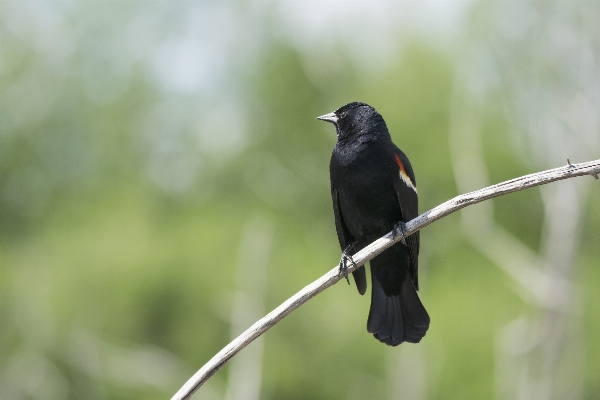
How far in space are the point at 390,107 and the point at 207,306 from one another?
28.5ft

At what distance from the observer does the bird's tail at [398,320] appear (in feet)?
14.4

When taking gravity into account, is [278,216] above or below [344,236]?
above

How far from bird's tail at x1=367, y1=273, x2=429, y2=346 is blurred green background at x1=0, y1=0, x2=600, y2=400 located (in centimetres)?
735

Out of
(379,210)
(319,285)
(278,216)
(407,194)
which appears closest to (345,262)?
(379,210)

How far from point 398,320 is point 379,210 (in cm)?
77

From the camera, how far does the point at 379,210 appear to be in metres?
4.25

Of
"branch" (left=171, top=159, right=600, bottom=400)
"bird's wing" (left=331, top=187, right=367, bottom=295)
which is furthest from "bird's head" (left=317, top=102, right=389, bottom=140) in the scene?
"branch" (left=171, top=159, right=600, bottom=400)

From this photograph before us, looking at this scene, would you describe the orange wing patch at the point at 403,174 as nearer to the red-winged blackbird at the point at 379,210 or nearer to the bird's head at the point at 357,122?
the red-winged blackbird at the point at 379,210

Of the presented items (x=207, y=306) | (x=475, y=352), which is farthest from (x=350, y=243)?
(x=207, y=306)

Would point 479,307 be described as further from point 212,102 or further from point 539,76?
point 212,102

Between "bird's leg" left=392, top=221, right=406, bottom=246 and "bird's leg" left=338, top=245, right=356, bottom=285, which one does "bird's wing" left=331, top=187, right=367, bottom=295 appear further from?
"bird's leg" left=392, top=221, right=406, bottom=246

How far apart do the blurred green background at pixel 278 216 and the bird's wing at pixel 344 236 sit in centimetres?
742

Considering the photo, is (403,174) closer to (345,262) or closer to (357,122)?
(357,122)

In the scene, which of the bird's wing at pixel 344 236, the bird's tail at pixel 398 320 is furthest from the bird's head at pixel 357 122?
the bird's tail at pixel 398 320
